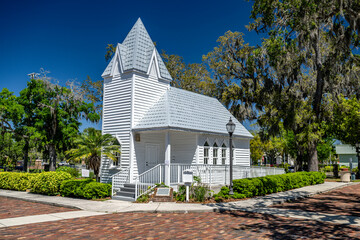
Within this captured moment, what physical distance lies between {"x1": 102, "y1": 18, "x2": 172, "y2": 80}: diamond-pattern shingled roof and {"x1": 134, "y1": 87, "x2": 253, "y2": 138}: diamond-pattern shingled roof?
1898 millimetres

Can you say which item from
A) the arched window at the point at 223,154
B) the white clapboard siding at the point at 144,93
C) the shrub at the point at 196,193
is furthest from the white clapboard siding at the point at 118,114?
the arched window at the point at 223,154

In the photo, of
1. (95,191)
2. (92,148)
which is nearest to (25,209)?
(95,191)

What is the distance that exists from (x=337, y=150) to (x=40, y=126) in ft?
208

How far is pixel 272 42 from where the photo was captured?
16.8 meters

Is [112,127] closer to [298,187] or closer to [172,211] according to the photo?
[172,211]

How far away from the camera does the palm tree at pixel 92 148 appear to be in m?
15.4

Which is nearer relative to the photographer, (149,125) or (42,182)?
(149,125)

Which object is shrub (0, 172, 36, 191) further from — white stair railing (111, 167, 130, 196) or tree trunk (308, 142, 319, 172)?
tree trunk (308, 142, 319, 172)

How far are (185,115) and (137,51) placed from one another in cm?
501

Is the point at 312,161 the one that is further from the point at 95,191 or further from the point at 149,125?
the point at 95,191

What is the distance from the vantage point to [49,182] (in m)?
16.4

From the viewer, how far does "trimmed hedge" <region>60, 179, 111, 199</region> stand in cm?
1504

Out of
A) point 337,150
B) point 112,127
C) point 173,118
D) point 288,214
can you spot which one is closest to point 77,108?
point 112,127

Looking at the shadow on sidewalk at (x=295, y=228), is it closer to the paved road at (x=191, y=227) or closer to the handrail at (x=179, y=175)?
the paved road at (x=191, y=227)
